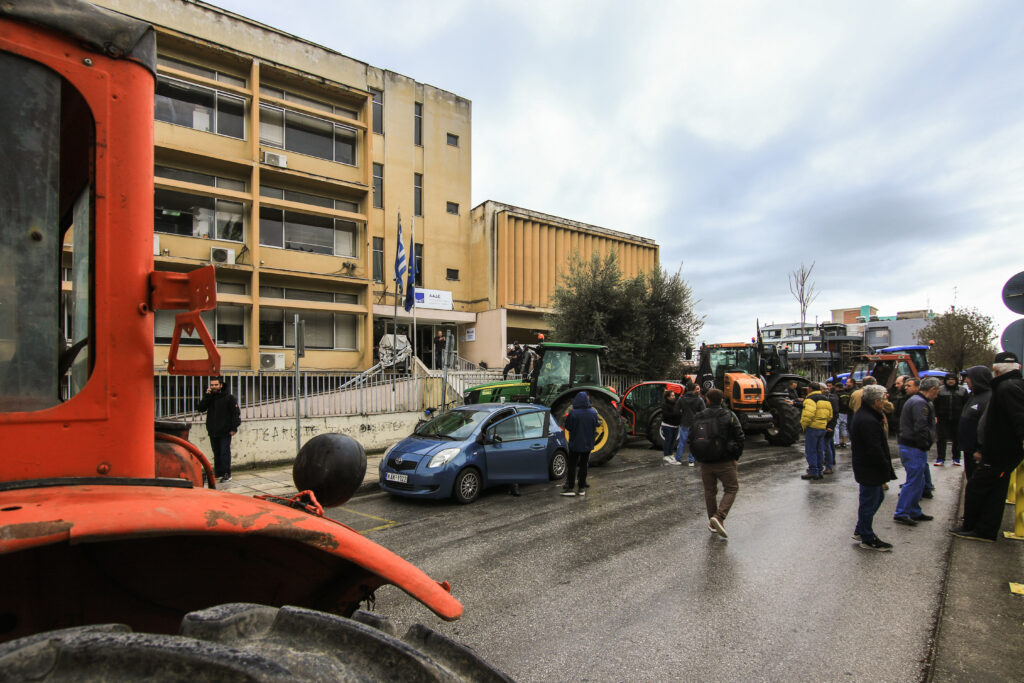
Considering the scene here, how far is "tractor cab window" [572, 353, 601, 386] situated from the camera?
11891 millimetres

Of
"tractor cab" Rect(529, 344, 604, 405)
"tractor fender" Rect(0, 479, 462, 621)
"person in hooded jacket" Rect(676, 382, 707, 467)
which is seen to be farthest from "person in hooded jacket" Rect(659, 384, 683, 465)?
"tractor fender" Rect(0, 479, 462, 621)

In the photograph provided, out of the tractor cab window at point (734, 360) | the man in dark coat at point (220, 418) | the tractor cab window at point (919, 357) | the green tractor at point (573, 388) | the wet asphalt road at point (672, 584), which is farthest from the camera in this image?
the tractor cab window at point (919, 357)

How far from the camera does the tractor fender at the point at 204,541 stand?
1.18 meters

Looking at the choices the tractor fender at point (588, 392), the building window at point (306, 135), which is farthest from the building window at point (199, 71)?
the tractor fender at point (588, 392)

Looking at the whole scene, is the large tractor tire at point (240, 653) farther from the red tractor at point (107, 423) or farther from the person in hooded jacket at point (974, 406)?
the person in hooded jacket at point (974, 406)

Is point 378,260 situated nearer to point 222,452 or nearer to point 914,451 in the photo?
point 222,452

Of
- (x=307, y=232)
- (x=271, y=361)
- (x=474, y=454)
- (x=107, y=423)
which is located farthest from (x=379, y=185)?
(x=107, y=423)

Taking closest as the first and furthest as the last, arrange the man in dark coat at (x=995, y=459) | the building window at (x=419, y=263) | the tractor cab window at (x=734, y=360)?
the man in dark coat at (x=995, y=459)
the tractor cab window at (x=734, y=360)
the building window at (x=419, y=263)

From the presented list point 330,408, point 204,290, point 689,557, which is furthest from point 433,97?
point 204,290

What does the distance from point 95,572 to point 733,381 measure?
1388cm

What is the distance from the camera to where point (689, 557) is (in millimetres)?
5422

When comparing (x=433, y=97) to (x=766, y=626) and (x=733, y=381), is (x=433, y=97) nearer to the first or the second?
(x=733, y=381)

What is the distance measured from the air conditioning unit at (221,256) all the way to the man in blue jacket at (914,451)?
735 inches

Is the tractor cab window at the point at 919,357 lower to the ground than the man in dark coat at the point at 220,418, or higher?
higher
